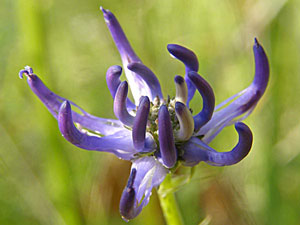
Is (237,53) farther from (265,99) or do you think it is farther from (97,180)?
(97,180)

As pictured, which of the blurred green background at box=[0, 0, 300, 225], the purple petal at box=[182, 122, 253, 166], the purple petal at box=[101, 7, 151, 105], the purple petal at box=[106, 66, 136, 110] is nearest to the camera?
the purple petal at box=[182, 122, 253, 166]

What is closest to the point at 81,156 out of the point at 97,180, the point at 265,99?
the point at 97,180

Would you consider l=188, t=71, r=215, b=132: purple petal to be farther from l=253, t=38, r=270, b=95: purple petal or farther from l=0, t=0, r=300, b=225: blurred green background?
l=0, t=0, r=300, b=225: blurred green background

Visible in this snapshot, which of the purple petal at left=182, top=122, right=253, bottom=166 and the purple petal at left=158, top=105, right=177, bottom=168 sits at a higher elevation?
the purple petal at left=158, top=105, right=177, bottom=168

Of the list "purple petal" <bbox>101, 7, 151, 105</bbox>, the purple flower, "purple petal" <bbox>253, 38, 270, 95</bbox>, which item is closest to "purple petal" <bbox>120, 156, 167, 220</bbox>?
the purple flower

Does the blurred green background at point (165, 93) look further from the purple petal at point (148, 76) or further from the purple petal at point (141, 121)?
the purple petal at point (141, 121)
